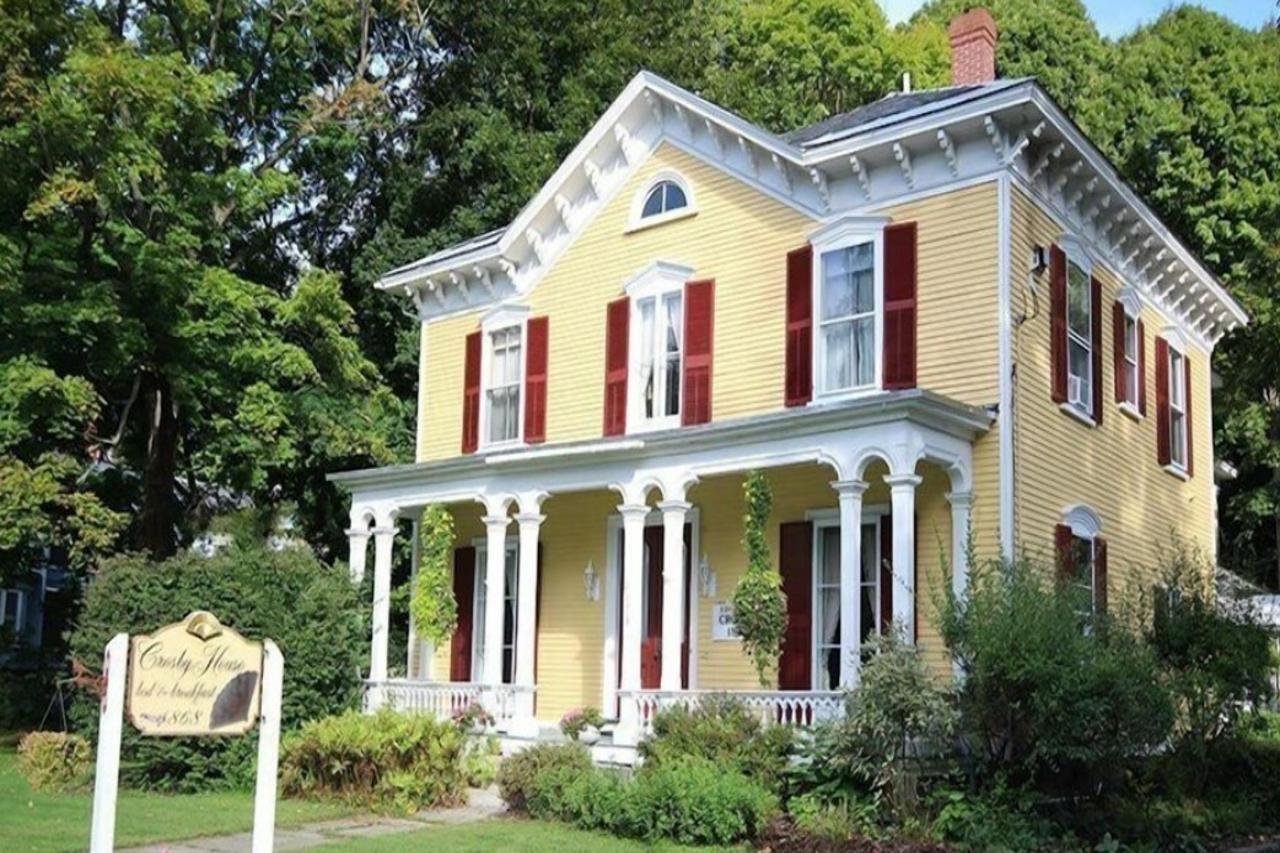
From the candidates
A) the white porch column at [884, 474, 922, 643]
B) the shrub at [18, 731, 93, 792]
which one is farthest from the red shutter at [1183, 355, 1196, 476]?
the shrub at [18, 731, 93, 792]

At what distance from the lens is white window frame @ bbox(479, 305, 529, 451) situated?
65.2 feet

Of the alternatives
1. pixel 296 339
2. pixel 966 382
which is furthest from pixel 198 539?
pixel 966 382

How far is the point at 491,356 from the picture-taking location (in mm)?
20656

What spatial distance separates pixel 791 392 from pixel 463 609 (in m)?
7.04

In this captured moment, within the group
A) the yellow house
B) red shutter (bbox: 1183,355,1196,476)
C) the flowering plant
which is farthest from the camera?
red shutter (bbox: 1183,355,1196,476)

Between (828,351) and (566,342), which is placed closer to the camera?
(828,351)

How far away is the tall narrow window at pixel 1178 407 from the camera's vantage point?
65.7 ft

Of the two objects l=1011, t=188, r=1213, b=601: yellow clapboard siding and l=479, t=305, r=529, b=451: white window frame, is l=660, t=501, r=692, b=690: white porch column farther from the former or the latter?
l=479, t=305, r=529, b=451: white window frame

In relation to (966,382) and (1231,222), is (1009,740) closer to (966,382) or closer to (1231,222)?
(966,382)

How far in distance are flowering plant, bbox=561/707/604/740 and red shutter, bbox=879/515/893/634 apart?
396 cm

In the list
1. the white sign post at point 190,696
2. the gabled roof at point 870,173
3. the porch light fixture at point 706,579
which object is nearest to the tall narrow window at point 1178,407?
the gabled roof at point 870,173

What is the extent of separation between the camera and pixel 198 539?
3325 centimetres

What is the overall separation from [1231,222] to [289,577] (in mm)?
22415

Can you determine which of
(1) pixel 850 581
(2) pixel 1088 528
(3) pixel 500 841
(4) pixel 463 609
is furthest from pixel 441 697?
(2) pixel 1088 528
